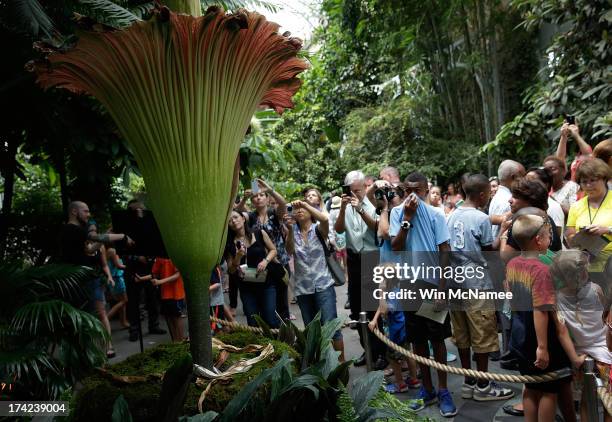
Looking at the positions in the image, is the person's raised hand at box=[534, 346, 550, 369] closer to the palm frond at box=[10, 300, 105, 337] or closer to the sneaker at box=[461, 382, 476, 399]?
the sneaker at box=[461, 382, 476, 399]

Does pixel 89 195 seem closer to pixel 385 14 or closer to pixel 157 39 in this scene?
pixel 157 39

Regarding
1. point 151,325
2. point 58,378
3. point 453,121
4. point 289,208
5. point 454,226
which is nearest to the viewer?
point 58,378

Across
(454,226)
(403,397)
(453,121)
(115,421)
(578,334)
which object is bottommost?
(403,397)

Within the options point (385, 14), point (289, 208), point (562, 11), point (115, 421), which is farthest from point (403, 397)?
point (385, 14)

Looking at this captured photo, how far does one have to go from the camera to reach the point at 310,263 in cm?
402

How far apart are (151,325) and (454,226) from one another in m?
4.07

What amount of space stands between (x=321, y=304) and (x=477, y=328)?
4.03ft

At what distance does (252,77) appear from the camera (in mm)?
1430

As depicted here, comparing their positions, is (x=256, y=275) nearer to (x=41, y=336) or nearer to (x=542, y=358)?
(x=41, y=336)

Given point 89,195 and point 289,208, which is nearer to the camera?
point 289,208

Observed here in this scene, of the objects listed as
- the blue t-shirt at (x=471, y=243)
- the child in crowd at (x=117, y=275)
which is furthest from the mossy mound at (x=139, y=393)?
the child in crowd at (x=117, y=275)

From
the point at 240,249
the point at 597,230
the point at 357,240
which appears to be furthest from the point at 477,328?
the point at 240,249

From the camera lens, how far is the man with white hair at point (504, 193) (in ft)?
13.1

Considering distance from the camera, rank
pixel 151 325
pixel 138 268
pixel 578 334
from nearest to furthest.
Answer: pixel 578 334 < pixel 138 268 < pixel 151 325
